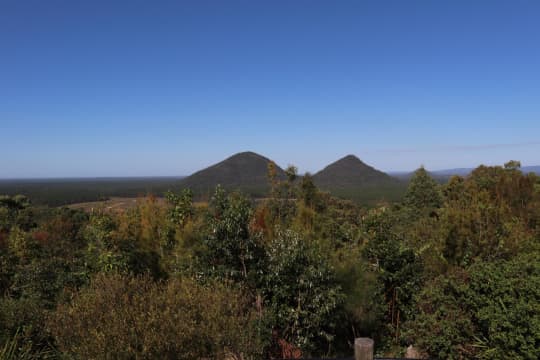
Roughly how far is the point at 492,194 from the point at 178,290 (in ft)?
90.4

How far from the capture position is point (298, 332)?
9922 millimetres

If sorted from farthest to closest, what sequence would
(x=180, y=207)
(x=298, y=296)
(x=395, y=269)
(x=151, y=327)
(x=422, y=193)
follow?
(x=422, y=193)
(x=180, y=207)
(x=395, y=269)
(x=298, y=296)
(x=151, y=327)

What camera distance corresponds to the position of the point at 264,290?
34.8 feet

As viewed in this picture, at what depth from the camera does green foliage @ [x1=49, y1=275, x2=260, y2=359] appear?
516 cm

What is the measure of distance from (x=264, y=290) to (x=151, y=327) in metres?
5.72

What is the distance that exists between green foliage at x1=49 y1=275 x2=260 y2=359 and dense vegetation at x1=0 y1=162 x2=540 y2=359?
3 cm

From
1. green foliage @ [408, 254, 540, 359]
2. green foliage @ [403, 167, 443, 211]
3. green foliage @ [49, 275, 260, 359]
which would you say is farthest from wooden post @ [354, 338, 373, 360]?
green foliage @ [403, 167, 443, 211]

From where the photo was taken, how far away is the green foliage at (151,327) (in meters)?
5.16

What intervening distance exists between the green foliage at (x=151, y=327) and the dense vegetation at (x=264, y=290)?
25 millimetres

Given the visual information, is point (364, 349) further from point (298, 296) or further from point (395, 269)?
point (395, 269)

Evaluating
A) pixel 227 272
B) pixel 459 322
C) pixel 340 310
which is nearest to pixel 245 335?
pixel 227 272

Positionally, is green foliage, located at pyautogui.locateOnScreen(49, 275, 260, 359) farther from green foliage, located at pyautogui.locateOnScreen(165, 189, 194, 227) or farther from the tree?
green foliage, located at pyautogui.locateOnScreen(165, 189, 194, 227)

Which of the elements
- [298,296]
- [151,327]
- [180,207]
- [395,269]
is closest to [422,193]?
[395,269]

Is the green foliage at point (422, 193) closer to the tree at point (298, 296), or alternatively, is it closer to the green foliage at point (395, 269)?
the green foliage at point (395, 269)
